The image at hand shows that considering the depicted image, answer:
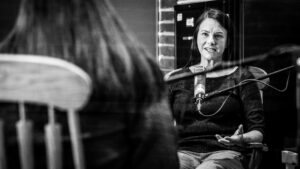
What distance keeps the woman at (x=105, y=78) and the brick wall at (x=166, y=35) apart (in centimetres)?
5

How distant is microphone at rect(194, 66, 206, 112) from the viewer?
6.70ft

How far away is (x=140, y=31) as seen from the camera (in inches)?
76.2

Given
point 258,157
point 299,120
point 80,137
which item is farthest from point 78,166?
point 299,120

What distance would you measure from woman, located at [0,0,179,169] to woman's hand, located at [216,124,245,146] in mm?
286

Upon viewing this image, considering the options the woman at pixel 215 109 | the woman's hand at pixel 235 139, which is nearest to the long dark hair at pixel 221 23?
the woman at pixel 215 109

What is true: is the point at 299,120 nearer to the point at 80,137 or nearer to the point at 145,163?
the point at 145,163

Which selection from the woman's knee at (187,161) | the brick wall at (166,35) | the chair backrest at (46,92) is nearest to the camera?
the chair backrest at (46,92)

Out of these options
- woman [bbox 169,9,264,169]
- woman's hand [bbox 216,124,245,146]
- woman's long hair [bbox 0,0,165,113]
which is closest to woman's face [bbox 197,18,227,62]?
woman [bbox 169,9,264,169]

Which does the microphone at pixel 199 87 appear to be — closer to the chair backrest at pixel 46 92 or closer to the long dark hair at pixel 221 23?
the long dark hair at pixel 221 23

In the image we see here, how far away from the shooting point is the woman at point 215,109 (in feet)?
6.67

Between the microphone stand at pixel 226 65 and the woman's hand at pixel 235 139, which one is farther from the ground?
the microphone stand at pixel 226 65

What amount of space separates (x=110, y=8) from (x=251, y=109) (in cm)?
88

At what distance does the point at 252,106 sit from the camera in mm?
2074

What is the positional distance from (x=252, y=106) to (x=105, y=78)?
77cm
